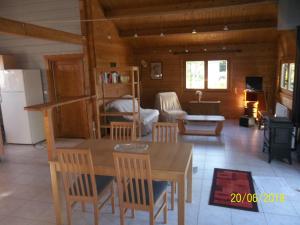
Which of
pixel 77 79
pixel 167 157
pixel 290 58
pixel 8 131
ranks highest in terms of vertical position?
pixel 290 58

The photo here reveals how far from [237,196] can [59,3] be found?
5420mm

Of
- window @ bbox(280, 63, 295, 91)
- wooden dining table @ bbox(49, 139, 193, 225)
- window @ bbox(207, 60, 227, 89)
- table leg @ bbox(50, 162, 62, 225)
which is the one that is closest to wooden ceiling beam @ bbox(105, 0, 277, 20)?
window @ bbox(280, 63, 295, 91)

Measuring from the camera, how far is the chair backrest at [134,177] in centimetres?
205

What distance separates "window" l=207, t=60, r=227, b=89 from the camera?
7586 mm

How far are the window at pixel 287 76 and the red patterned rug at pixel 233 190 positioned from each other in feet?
9.96

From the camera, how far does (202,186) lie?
331 cm

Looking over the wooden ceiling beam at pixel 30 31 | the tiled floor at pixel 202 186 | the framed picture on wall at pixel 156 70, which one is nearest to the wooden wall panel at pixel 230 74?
the framed picture on wall at pixel 156 70

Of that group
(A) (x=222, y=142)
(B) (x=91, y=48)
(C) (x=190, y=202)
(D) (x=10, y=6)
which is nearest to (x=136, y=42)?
(B) (x=91, y=48)

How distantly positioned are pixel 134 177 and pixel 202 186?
1.56 m

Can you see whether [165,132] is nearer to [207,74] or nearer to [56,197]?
[56,197]

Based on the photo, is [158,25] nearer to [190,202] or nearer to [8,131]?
[8,131]

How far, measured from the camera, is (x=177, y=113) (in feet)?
22.6

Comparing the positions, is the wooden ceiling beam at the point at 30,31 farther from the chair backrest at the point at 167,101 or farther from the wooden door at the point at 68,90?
the chair backrest at the point at 167,101

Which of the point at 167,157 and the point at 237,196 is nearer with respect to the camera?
the point at 167,157
